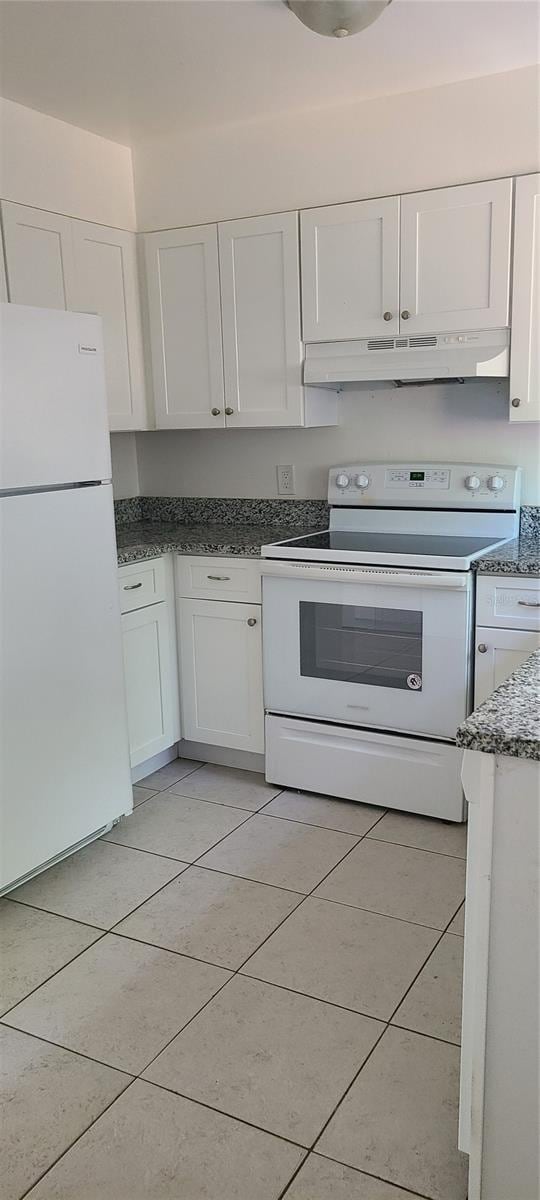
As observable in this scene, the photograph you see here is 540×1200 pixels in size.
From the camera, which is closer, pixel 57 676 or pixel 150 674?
pixel 57 676

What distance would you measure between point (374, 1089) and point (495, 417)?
2.17m

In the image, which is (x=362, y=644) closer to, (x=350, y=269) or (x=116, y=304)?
(x=350, y=269)

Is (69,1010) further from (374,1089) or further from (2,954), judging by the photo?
(374,1089)

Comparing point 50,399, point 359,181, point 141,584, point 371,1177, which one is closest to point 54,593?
point 50,399

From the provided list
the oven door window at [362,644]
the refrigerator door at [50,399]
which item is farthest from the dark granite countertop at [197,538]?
the refrigerator door at [50,399]

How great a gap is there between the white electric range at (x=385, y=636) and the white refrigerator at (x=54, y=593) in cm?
66

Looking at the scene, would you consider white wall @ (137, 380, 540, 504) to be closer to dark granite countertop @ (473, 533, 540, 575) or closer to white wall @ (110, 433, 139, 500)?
white wall @ (110, 433, 139, 500)

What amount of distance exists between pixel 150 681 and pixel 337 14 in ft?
6.94

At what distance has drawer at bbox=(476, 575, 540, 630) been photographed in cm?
256

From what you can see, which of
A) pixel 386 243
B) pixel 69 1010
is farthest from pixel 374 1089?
pixel 386 243

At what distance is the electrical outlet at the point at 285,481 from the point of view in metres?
3.58

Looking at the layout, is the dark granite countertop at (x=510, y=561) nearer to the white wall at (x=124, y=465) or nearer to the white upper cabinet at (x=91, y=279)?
the white upper cabinet at (x=91, y=279)

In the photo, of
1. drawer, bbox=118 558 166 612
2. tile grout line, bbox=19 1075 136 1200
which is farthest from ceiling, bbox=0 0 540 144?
tile grout line, bbox=19 1075 136 1200

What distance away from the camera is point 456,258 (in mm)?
2781
